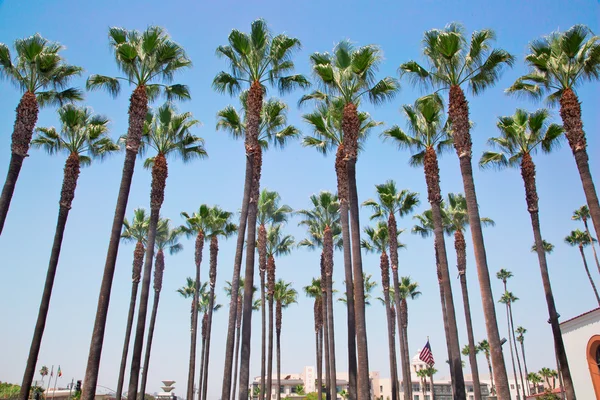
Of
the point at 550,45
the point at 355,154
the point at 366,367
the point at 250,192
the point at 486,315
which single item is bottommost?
the point at 366,367

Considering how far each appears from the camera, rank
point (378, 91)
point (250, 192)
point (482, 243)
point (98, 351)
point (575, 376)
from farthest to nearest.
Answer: point (575, 376) < point (378, 91) < point (250, 192) < point (482, 243) < point (98, 351)

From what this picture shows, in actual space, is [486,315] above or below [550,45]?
below

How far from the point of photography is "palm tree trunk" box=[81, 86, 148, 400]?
16.1 meters

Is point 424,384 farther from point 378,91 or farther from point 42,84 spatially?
point 42,84

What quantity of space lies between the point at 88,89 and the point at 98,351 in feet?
39.7

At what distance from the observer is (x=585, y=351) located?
98.5 feet

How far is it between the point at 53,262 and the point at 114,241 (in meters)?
6.25

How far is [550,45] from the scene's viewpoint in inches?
895

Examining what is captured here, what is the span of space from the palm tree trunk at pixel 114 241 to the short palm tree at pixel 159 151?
4105 mm

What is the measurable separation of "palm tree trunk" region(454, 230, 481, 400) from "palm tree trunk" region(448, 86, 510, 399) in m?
9.93

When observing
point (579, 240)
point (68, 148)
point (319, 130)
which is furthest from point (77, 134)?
point (579, 240)

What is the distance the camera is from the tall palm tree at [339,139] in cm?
2219

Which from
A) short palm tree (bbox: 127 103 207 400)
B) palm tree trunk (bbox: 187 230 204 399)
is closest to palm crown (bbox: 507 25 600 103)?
short palm tree (bbox: 127 103 207 400)

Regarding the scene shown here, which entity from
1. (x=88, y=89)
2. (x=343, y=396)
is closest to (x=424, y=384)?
(x=343, y=396)
